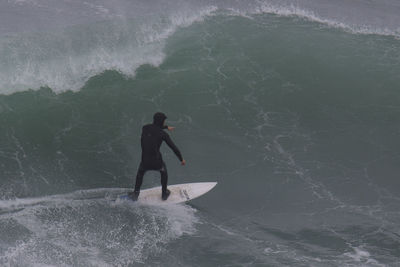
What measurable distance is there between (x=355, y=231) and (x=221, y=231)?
249 cm

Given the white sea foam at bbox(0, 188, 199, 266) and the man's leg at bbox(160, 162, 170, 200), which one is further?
the man's leg at bbox(160, 162, 170, 200)

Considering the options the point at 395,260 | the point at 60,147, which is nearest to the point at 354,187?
the point at 395,260

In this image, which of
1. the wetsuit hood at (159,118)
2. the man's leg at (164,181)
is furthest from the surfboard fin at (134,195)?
the wetsuit hood at (159,118)

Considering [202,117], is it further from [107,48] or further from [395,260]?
[395,260]

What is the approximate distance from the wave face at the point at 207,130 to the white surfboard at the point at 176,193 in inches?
7.1

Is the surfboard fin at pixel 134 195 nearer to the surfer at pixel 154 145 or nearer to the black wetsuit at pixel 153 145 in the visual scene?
the surfer at pixel 154 145

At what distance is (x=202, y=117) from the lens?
45.9 feet

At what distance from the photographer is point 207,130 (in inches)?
531

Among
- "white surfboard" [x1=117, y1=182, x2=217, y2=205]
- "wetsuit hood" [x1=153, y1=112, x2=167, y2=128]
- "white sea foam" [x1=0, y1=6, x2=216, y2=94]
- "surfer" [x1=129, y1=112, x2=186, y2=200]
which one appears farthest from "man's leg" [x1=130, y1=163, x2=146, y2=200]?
"white sea foam" [x1=0, y1=6, x2=216, y2=94]

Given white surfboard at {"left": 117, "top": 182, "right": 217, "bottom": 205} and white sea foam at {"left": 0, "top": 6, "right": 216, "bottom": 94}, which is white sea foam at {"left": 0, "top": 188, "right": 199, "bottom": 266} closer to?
white surfboard at {"left": 117, "top": 182, "right": 217, "bottom": 205}

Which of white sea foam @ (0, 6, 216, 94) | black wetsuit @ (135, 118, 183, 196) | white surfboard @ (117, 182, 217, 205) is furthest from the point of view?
white sea foam @ (0, 6, 216, 94)

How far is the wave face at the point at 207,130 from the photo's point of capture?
9531mm

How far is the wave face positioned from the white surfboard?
7.1 inches

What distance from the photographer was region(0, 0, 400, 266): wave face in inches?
375
